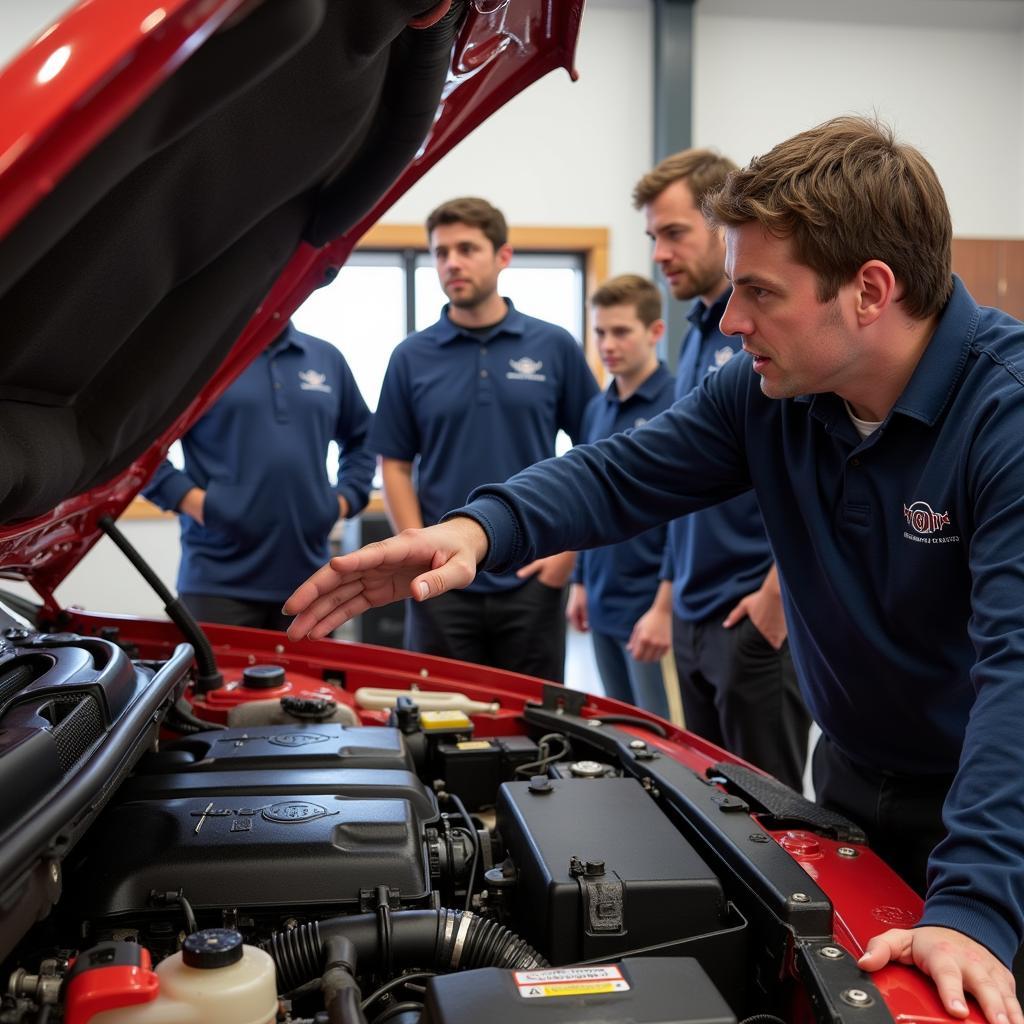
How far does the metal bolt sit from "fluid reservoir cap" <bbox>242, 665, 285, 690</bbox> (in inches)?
42.4

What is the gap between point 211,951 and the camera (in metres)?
0.76

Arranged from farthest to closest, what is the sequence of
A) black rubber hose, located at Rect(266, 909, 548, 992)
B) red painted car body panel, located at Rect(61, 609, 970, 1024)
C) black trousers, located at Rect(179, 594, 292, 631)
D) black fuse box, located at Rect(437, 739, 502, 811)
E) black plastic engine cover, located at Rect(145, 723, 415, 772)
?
black trousers, located at Rect(179, 594, 292, 631)
black fuse box, located at Rect(437, 739, 502, 811)
black plastic engine cover, located at Rect(145, 723, 415, 772)
red painted car body panel, located at Rect(61, 609, 970, 1024)
black rubber hose, located at Rect(266, 909, 548, 992)

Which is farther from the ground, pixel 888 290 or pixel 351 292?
pixel 351 292

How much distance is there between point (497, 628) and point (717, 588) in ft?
2.43

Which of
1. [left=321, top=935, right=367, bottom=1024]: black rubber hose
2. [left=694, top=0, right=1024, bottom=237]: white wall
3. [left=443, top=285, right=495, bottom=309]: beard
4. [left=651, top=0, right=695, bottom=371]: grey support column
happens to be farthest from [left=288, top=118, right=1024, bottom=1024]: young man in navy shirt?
[left=694, top=0, right=1024, bottom=237]: white wall

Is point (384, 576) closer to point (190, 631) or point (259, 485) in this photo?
point (190, 631)

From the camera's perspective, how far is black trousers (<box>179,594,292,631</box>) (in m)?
2.78

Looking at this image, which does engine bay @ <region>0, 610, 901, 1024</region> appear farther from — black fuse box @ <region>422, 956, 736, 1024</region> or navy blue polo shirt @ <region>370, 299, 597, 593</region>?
navy blue polo shirt @ <region>370, 299, 597, 593</region>

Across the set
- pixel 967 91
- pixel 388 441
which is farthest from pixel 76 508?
pixel 967 91

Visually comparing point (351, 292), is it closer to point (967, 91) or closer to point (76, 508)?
point (967, 91)

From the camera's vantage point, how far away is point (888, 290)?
1.21 metres

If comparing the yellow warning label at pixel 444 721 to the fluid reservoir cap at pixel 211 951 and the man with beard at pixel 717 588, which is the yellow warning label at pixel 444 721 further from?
the man with beard at pixel 717 588

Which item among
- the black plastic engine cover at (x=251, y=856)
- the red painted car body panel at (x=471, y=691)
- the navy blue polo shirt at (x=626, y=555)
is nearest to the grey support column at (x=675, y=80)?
the navy blue polo shirt at (x=626, y=555)

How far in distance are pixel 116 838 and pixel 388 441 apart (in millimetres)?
2097
